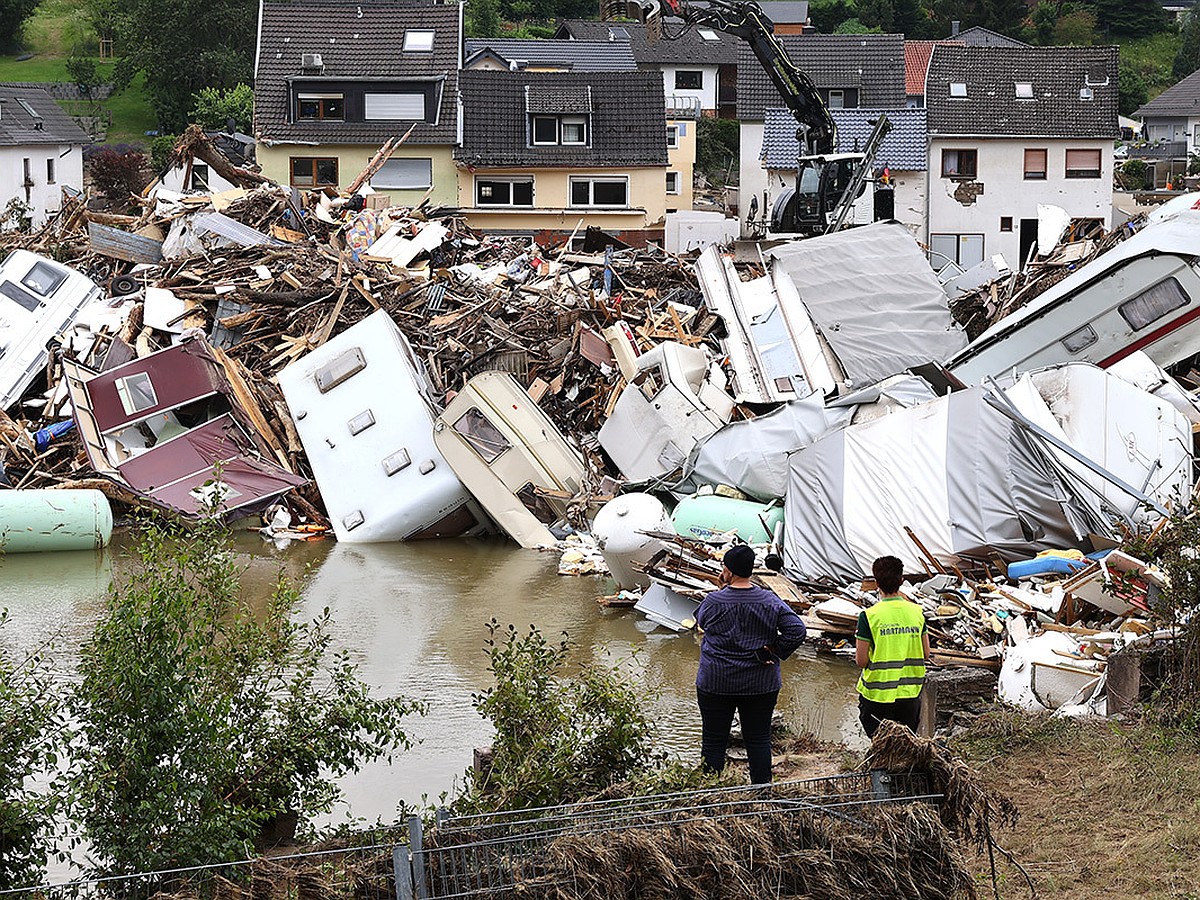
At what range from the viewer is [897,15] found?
→ 3036 inches

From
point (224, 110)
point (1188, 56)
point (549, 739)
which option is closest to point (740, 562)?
point (549, 739)

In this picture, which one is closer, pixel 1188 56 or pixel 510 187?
pixel 510 187

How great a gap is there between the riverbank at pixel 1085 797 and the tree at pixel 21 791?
3.68 m

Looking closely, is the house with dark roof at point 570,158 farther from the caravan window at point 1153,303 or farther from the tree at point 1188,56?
the tree at point 1188,56

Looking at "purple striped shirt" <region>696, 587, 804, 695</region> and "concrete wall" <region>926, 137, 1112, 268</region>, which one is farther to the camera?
"concrete wall" <region>926, 137, 1112, 268</region>

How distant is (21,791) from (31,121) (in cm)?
4559

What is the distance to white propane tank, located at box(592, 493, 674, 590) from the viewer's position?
14.3m

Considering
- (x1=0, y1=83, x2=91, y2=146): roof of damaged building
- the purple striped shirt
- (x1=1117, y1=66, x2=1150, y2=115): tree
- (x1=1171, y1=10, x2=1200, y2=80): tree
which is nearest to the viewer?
the purple striped shirt

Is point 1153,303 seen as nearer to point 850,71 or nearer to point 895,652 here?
point 895,652

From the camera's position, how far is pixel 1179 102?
2589 inches

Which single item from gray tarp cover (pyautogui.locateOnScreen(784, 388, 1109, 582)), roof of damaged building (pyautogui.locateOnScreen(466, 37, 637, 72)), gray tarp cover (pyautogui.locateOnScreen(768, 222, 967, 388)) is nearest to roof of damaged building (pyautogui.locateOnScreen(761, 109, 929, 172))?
roof of damaged building (pyautogui.locateOnScreen(466, 37, 637, 72))

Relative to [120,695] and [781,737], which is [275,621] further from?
[781,737]

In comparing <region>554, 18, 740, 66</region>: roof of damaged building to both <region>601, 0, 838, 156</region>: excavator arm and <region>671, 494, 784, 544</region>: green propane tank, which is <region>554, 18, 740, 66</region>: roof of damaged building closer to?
<region>601, 0, 838, 156</region>: excavator arm

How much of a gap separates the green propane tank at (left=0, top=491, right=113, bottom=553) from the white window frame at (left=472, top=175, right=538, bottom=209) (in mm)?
23942
